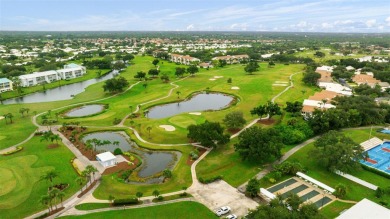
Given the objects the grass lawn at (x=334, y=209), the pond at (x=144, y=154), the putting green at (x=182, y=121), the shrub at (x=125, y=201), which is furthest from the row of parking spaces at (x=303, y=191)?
the putting green at (x=182, y=121)

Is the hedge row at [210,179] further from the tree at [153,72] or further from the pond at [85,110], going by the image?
the tree at [153,72]

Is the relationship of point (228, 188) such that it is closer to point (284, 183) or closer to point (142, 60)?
point (284, 183)

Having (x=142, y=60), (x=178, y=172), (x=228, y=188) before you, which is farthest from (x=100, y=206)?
(x=142, y=60)

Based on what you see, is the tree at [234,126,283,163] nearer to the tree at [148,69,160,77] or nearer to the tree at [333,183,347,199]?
the tree at [333,183,347,199]

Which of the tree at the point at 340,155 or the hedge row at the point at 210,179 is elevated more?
the tree at the point at 340,155

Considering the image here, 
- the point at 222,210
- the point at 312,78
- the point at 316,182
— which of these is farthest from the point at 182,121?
the point at 312,78

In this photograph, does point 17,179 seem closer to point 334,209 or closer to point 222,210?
point 222,210

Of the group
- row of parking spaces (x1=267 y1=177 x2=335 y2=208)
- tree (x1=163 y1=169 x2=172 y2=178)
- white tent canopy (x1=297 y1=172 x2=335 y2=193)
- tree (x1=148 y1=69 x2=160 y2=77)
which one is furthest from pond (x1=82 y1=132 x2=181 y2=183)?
tree (x1=148 y1=69 x2=160 y2=77)
